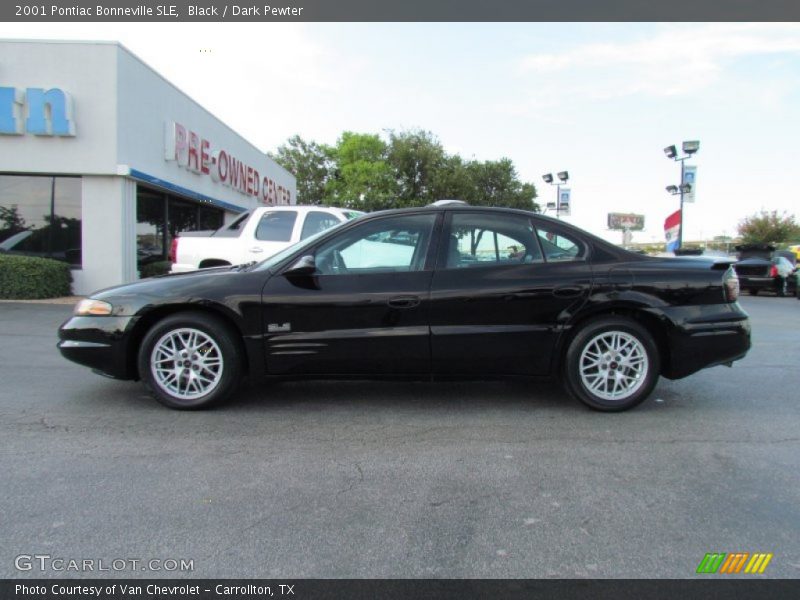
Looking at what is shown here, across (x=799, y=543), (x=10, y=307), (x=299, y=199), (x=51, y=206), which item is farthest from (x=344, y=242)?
(x=299, y=199)

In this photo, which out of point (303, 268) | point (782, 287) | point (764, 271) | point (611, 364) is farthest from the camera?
point (782, 287)

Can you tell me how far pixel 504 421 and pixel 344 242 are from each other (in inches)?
73.9

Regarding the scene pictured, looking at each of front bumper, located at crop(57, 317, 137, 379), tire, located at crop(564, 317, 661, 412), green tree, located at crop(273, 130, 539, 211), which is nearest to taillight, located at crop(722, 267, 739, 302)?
tire, located at crop(564, 317, 661, 412)

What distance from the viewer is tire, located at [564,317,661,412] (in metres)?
4.52

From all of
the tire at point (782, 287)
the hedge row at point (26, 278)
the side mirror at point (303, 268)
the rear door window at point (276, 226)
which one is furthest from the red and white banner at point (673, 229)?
the side mirror at point (303, 268)

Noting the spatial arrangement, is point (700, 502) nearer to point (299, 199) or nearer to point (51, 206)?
point (51, 206)

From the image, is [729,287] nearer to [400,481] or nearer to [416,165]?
[400,481]

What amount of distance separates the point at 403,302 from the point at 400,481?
60.2 inches

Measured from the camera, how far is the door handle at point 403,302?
14.6 feet

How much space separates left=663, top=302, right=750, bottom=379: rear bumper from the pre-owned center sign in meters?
14.4

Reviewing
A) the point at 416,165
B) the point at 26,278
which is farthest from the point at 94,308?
the point at 416,165

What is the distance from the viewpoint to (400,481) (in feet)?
10.9

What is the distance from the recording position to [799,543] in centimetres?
268
